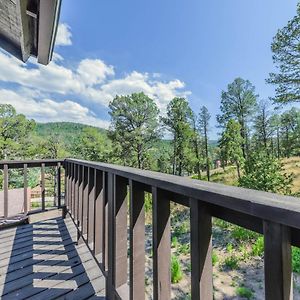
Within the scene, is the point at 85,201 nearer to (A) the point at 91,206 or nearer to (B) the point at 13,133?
(A) the point at 91,206

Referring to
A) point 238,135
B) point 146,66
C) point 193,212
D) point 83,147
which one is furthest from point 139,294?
point 146,66

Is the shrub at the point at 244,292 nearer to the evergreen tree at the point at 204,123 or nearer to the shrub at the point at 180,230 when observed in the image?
the shrub at the point at 180,230

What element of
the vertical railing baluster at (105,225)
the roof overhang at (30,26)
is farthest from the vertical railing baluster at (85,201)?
the roof overhang at (30,26)

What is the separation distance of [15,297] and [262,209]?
5.82 feet

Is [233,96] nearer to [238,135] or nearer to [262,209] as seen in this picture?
[238,135]

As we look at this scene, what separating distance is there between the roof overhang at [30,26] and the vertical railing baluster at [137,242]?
4.34 feet

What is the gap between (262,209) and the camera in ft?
1.56

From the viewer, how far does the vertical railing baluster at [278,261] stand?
46 cm

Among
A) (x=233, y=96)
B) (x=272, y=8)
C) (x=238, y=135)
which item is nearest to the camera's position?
(x=272, y=8)

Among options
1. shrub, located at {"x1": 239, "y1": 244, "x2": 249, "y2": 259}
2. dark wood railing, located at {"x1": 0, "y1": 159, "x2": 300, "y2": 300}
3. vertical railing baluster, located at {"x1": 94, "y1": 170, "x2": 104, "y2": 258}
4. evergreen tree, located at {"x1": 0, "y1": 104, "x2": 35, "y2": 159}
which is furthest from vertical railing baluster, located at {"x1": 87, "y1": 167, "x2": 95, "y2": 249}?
evergreen tree, located at {"x1": 0, "y1": 104, "x2": 35, "y2": 159}

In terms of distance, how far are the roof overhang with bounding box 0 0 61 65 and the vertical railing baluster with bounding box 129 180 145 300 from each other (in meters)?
1.32

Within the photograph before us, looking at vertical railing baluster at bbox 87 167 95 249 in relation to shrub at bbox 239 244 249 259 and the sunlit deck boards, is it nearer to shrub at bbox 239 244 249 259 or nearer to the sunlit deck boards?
the sunlit deck boards

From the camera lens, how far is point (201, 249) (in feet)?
2.27

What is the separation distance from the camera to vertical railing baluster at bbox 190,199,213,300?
0.68 metres
